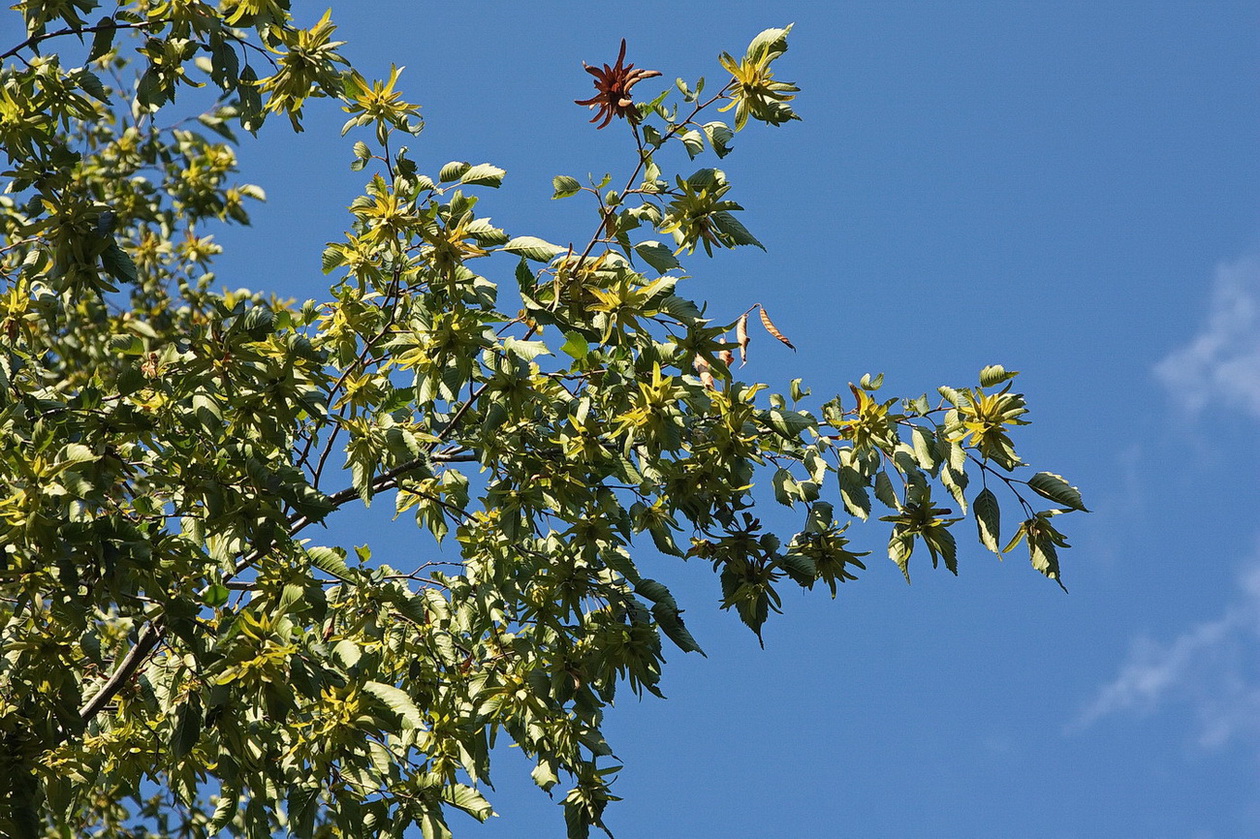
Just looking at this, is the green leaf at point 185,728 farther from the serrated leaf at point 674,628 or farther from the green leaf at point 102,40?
the green leaf at point 102,40

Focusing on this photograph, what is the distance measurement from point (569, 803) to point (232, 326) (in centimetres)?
252

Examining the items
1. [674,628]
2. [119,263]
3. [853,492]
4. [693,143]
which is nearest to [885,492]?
[853,492]

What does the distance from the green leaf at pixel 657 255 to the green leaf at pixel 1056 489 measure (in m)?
1.60

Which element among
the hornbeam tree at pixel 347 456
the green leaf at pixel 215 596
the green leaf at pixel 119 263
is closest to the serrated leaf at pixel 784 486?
the hornbeam tree at pixel 347 456

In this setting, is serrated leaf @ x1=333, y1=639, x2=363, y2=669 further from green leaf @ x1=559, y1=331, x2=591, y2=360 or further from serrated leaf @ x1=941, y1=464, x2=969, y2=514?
serrated leaf @ x1=941, y1=464, x2=969, y2=514

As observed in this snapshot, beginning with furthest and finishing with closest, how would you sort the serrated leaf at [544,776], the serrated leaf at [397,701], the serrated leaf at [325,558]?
1. the serrated leaf at [544,776]
2. the serrated leaf at [325,558]
3. the serrated leaf at [397,701]

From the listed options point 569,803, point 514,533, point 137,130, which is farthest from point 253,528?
point 569,803

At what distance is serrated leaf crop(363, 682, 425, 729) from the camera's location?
415 cm

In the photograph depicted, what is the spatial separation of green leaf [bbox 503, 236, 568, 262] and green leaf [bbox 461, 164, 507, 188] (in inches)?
16.9

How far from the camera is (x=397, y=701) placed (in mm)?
4223

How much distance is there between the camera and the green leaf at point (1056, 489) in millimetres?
Answer: 4398

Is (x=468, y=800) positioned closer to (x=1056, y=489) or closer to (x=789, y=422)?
(x=789, y=422)

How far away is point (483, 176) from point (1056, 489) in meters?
2.58

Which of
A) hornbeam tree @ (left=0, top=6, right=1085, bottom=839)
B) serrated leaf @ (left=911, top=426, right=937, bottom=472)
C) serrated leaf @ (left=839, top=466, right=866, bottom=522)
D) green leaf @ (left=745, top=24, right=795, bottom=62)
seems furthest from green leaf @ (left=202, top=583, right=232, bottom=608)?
green leaf @ (left=745, top=24, right=795, bottom=62)
